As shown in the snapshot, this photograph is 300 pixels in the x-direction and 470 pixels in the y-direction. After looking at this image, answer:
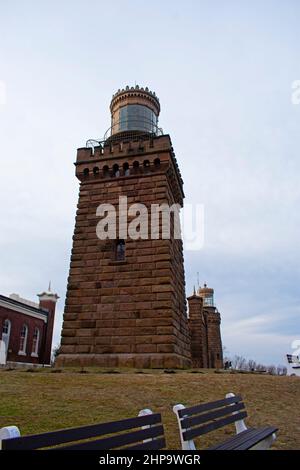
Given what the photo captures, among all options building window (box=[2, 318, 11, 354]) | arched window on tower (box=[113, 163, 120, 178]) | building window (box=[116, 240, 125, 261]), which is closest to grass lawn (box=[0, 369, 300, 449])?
building window (box=[116, 240, 125, 261])

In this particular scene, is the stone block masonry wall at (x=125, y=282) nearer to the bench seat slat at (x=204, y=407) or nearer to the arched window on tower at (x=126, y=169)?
the arched window on tower at (x=126, y=169)

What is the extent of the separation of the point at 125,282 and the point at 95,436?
11.0m

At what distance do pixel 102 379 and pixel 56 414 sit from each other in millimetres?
3247

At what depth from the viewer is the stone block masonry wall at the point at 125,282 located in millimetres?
12875

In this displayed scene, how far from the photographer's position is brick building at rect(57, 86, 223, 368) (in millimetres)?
12914

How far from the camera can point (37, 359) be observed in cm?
3212

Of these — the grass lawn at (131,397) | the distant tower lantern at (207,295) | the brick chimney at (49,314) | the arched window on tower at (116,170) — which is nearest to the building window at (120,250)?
the arched window on tower at (116,170)

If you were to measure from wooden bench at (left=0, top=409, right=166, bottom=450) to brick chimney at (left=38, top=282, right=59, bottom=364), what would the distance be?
3243cm

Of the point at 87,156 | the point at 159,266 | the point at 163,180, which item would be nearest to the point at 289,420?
the point at 159,266

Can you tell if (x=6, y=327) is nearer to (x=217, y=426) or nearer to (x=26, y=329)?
(x=26, y=329)

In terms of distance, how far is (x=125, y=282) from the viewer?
1397 centimetres

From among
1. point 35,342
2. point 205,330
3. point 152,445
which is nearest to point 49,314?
point 35,342

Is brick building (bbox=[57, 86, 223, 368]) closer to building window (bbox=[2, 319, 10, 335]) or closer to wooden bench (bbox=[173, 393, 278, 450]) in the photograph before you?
wooden bench (bbox=[173, 393, 278, 450])
